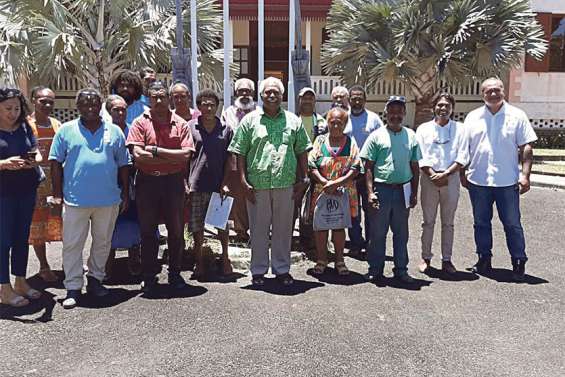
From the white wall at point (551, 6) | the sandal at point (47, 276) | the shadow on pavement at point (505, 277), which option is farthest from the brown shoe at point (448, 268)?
the white wall at point (551, 6)

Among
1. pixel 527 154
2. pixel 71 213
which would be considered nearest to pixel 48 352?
pixel 71 213

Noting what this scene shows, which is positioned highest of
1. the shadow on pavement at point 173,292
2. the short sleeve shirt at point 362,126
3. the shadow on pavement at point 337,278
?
the short sleeve shirt at point 362,126

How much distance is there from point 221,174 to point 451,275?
2488 millimetres

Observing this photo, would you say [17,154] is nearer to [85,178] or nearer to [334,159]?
[85,178]

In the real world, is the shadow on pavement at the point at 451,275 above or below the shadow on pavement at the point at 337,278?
below

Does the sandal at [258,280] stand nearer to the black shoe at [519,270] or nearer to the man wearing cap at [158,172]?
the man wearing cap at [158,172]

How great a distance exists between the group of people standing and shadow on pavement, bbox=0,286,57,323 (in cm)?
7

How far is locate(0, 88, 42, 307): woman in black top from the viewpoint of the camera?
4402 millimetres

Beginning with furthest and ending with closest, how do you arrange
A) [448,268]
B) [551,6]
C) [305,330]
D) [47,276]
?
[551,6]
[448,268]
[47,276]
[305,330]

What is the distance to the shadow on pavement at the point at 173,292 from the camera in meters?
4.88

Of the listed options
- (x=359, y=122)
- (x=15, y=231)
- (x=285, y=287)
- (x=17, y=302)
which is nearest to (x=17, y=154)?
(x=15, y=231)

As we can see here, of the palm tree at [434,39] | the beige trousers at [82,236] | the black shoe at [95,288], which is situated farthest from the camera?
the palm tree at [434,39]

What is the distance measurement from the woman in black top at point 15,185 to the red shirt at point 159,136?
794 mm

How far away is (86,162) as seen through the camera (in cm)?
451
